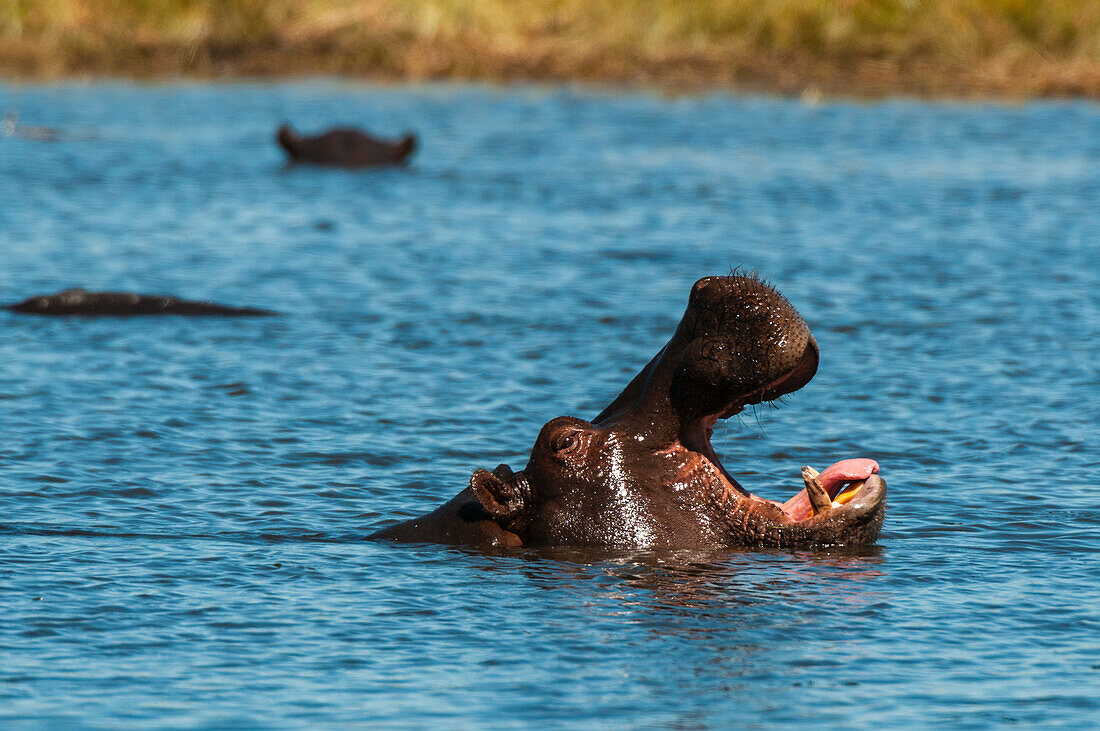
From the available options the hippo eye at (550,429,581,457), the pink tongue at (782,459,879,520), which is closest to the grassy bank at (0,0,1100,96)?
the pink tongue at (782,459,879,520)

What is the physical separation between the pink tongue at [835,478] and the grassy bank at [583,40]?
1166 inches

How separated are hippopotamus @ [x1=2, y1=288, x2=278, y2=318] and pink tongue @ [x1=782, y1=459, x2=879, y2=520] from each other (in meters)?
7.63

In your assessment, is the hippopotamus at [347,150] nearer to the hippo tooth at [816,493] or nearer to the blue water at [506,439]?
the blue water at [506,439]

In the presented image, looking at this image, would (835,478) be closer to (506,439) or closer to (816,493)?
(816,493)

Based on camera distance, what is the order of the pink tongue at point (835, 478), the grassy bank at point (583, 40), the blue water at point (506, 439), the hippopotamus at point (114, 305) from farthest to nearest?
the grassy bank at point (583, 40), the hippopotamus at point (114, 305), the pink tongue at point (835, 478), the blue water at point (506, 439)

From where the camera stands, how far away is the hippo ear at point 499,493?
7.23 meters

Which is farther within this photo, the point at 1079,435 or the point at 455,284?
the point at 455,284

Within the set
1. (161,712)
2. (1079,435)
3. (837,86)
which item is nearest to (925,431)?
(1079,435)

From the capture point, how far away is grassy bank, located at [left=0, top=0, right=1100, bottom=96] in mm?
37156

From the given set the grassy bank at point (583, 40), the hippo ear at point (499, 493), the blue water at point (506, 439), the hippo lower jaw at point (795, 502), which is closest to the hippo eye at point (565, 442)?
the hippo ear at point (499, 493)

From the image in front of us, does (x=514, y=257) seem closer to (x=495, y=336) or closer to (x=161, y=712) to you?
(x=495, y=336)

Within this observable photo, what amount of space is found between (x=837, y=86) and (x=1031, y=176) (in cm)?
1341

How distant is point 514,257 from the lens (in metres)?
17.7

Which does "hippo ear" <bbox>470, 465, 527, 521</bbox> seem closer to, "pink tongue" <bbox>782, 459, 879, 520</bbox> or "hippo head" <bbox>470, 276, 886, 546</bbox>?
"hippo head" <bbox>470, 276, 886, 546</bbox>
